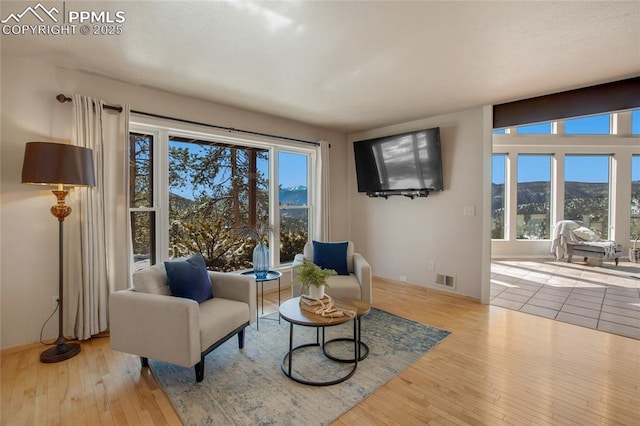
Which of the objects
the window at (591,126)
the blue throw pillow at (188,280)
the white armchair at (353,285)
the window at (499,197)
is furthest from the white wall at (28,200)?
the window at (591,126)

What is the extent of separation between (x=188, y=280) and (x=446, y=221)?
335 cm

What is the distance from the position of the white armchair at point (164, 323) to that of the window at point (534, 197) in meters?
6.85

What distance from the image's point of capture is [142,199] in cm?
324

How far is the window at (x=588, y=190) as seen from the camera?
6.61m

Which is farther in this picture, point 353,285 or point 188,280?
point 353,285

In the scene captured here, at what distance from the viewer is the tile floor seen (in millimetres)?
3264

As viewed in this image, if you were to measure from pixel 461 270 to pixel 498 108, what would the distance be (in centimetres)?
211

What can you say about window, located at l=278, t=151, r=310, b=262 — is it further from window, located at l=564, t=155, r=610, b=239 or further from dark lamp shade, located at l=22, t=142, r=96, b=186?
window, located at l=564, t=155, r=610, b=239

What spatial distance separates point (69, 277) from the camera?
8.82ft

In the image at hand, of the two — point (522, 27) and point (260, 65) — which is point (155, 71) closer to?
point (260, 65)

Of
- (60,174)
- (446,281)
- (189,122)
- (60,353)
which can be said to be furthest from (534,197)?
(60,353)

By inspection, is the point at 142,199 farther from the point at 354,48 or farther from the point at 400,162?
the point at 400,162

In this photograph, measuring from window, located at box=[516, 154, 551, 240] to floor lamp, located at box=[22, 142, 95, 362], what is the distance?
305 inches

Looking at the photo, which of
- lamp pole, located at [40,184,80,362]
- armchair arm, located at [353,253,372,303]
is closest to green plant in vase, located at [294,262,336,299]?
armchair arm, located at [353,253,372,303]
